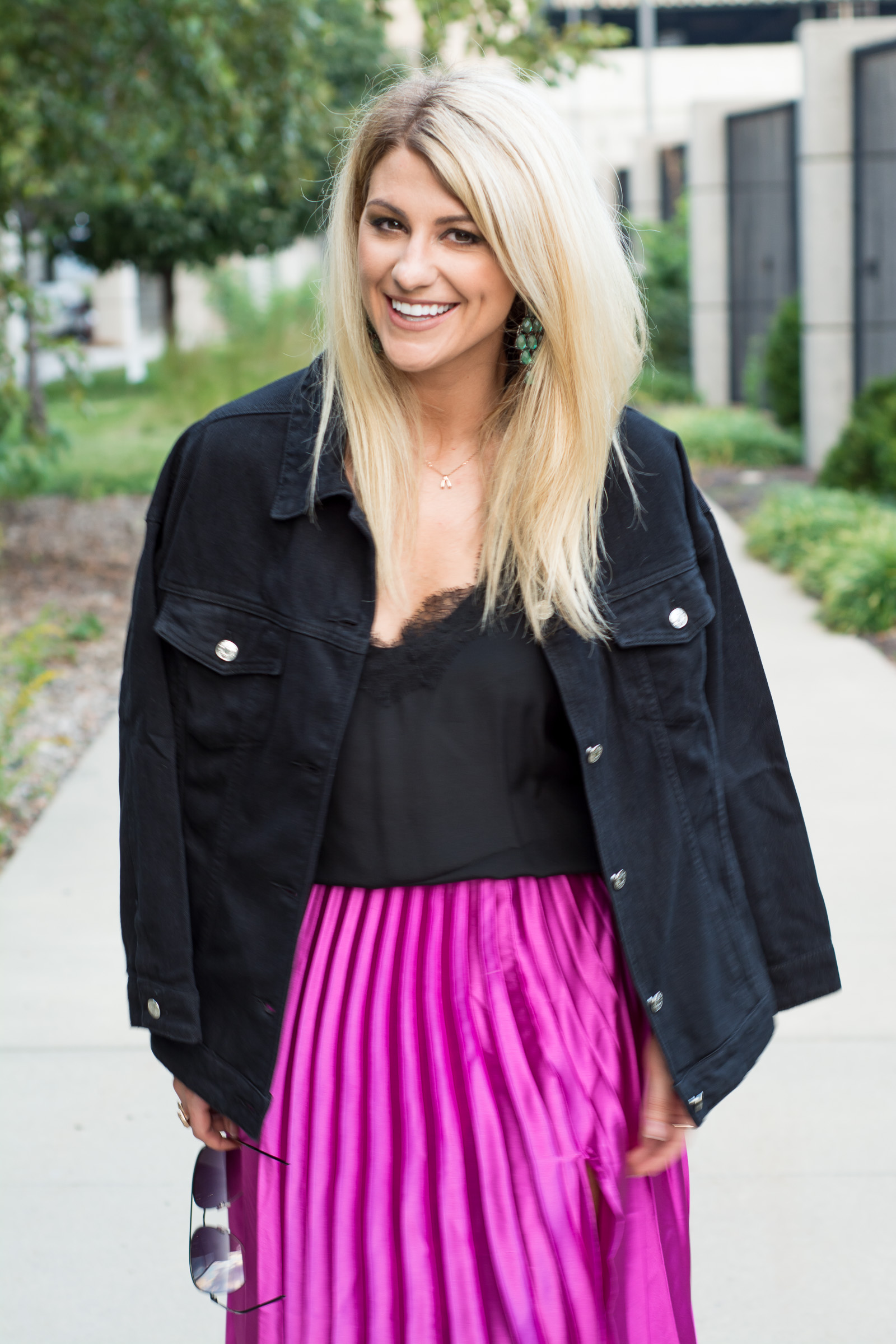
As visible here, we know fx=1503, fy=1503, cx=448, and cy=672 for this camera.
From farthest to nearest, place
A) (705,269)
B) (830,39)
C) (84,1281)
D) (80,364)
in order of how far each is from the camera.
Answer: (705,269) → (830,39) → (80,364) → (84,1281)

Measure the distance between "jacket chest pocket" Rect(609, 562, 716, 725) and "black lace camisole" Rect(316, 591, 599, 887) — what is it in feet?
0.39

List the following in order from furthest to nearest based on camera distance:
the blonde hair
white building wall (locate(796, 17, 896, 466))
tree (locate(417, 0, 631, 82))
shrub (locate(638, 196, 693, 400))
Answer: shrub (locate(638, 196, 693, 400)) < white building wall (locate(796, 17, 896, 466)) < tree (locate(417, 0, 631, 82)) < the blonde hair

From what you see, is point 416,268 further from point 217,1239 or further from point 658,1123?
point 217,1239

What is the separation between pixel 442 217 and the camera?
1780 mm

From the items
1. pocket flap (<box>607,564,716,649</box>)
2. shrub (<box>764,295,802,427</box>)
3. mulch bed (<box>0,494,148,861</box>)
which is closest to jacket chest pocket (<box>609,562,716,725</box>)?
pocket flap (<box>607,564,716,649</box>)

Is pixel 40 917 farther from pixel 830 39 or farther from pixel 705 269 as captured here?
pixel 705 269

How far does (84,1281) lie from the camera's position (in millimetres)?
2924

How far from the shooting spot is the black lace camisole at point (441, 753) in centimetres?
183

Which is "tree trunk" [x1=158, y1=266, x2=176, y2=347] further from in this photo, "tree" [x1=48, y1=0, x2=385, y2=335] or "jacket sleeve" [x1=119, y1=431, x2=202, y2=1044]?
"jacket sleeve" [x1=119, y1=431, x2=202, y2=1044]

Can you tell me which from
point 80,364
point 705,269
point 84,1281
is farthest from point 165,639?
point 705,269

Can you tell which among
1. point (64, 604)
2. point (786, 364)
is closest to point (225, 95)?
point (64, 604)

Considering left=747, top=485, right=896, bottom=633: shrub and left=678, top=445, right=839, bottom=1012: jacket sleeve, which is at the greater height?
left=678, top=445, right=839, bottom=1012: jacket sleeve

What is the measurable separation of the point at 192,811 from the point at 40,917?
286 cm

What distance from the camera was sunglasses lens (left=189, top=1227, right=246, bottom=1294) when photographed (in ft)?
6.34
